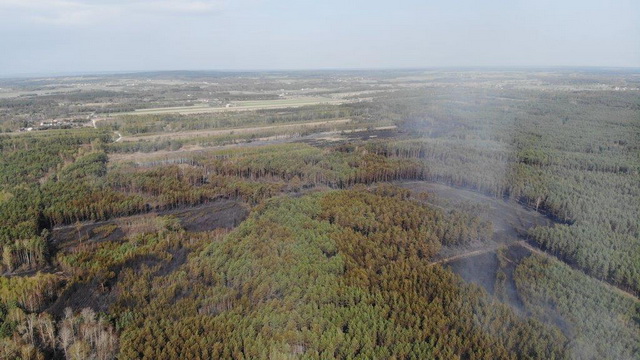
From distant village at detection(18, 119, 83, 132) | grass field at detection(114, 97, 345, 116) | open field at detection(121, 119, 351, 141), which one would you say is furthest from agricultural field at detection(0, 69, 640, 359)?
grass field at detection(114, 97, 345, 116)

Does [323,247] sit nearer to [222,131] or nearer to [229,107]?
[222,131]

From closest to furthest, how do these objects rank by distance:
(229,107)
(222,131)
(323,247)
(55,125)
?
(323,247), (222,131), (55,125), (229,107)

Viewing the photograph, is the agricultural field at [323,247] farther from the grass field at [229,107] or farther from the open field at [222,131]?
the grass field at [229,107]

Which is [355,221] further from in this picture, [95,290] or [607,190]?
[607,190]

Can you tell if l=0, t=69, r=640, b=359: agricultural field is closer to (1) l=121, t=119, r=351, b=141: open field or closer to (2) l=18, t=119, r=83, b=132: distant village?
(1) l=121, t=119, r=351, b=141: open field

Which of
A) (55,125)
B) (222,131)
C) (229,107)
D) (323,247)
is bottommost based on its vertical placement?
(323,247)

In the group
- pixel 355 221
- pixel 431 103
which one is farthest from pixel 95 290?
pixel 431 103

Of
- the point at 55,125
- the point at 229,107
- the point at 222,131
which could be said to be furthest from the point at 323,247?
the point at 229,107

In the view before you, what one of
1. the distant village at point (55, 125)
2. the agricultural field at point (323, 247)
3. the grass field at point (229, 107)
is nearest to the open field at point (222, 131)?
the agricultural field at point (323, 247)

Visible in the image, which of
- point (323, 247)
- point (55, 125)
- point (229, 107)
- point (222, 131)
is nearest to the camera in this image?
point (323, 247)
